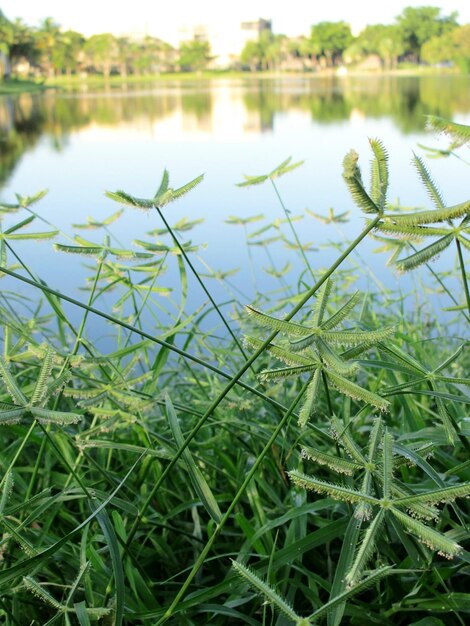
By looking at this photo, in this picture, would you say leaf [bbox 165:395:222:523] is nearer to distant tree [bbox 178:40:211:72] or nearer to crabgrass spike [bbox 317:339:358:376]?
crabgrass spike [bbox 317:339:358:376]

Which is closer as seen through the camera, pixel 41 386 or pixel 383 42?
pixel 41 386

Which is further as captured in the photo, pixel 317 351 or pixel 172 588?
pixel 172 588

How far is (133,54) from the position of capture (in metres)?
33.5

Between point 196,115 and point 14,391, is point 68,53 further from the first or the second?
point 14,391

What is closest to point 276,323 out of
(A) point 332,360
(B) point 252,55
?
(A) point 332,360

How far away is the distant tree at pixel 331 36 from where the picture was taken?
31234mm

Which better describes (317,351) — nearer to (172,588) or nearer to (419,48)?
(172,588)

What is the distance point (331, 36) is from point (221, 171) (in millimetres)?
30151

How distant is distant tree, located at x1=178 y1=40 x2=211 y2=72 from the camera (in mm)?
36500

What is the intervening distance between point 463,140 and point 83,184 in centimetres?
445

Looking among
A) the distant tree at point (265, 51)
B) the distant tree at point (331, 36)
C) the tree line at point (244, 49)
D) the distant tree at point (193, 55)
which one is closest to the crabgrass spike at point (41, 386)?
the tree line at point (244, 49)

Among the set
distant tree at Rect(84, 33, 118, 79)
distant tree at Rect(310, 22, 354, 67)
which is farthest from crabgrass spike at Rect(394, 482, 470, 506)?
distant tree at Rect(84, 33, 118, 79)

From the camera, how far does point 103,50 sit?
3228cm

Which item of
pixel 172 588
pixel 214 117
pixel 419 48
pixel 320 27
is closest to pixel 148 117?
pixel 214 117
